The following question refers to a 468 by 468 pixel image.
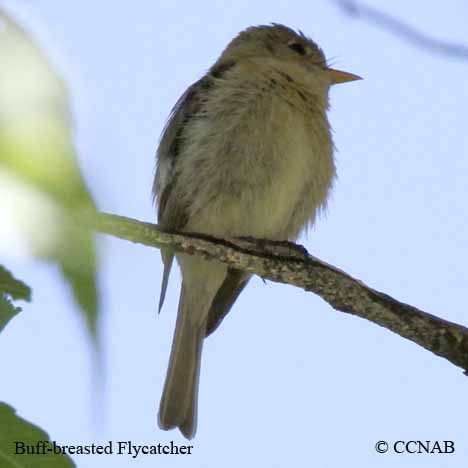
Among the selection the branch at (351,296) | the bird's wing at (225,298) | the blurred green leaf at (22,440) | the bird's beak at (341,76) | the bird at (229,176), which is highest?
the bird's beak at (341,76)

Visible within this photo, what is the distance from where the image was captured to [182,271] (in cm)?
515

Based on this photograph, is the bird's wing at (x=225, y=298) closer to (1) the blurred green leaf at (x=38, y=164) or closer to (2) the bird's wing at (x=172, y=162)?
(2) the bird's wing at (x=172, y=162)

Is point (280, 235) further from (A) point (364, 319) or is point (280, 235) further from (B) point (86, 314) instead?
(B) point (86, 314)

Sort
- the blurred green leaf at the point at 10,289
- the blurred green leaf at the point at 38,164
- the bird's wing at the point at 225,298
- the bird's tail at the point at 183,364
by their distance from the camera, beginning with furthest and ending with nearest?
the bird's wing at the point at 225,298 → the bird's tail at the point at 183,364 → the blurred green leaf at the point at 10,289 → the blurred green leaf at the point at 38,164

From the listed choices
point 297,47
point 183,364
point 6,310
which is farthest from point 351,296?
point 297,47

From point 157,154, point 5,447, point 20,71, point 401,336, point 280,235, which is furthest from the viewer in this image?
point 157,154

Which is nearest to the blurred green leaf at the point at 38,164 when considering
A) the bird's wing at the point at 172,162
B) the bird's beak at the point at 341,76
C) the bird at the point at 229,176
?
the bird at the point at 229,176

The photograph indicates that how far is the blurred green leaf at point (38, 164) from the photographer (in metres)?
0.41

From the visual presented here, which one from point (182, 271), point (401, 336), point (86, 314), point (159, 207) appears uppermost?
point (159, 207)

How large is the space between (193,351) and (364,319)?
210cm

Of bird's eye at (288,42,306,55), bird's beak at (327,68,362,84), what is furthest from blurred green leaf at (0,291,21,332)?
bird's eye at (288,42,306,55)

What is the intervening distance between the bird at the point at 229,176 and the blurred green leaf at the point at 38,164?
4.14 metres

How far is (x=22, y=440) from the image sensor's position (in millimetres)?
742

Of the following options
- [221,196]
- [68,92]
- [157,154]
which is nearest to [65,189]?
[68,92]
